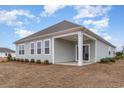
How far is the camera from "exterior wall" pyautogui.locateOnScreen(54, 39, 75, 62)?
1442cm

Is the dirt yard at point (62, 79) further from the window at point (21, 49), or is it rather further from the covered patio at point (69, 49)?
the window at point (21, 49)

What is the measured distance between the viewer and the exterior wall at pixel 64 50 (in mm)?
14419

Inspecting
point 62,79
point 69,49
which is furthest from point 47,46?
point 62,79

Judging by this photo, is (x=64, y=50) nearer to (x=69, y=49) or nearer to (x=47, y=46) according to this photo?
(x=69, y=49)

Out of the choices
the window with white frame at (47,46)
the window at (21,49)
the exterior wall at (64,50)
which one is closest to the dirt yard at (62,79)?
the exterior wall at (64,50)

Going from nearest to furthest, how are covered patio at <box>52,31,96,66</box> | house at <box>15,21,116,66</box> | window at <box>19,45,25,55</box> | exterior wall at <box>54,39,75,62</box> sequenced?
house at <box>15,21,116,66</box> < covered patio at <box>52,31,96,66</box> < exterior wall at <box>54,39,75,62</box> < window at <box>19,45,25,55</box>

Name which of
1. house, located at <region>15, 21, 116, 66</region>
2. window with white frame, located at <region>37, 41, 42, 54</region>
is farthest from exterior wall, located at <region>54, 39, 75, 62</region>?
window with white frame, located at <region>37, 41, 42, 54</region>

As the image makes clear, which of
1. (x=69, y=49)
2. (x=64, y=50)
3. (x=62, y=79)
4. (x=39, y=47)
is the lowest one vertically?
(x=62, y=79)

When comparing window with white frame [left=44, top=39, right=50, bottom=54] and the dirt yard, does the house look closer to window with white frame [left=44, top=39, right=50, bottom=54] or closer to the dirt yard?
window with white frame [left=44, top=39, right=50, bottom=54]

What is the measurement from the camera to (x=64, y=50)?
15.5 metres
